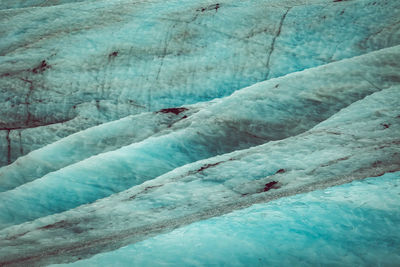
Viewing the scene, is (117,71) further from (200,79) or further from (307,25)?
(307,25)

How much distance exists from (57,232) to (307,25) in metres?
6.01

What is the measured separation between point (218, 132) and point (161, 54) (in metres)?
3.36

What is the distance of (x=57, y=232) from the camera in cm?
362

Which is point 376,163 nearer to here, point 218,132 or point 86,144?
point 218,132

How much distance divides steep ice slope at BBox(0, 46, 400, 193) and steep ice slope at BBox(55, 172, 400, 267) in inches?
98.9

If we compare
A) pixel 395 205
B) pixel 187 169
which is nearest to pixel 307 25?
pixel 187 169

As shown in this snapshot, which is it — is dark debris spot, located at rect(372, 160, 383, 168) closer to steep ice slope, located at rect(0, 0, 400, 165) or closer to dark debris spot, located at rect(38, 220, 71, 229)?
dark debris spot, located at rect(38, 220, 71, 229)

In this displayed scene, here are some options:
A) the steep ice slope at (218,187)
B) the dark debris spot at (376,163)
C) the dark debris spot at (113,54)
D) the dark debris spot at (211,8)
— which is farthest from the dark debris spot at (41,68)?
the dark debris spot at (376,163)

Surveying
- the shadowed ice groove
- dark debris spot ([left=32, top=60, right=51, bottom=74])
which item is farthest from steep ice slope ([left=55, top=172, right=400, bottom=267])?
dark debris spot ([left=32, top=60, right=51, bottom=74])

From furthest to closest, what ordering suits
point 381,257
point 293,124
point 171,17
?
point 171,17, point 293,124, point 381,257

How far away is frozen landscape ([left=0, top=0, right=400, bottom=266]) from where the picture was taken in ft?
8.21

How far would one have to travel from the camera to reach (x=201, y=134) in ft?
17.6

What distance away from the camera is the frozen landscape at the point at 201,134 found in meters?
2.50

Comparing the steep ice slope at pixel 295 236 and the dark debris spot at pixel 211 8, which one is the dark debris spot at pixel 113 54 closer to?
the dark debris spot at pixel 211 8
